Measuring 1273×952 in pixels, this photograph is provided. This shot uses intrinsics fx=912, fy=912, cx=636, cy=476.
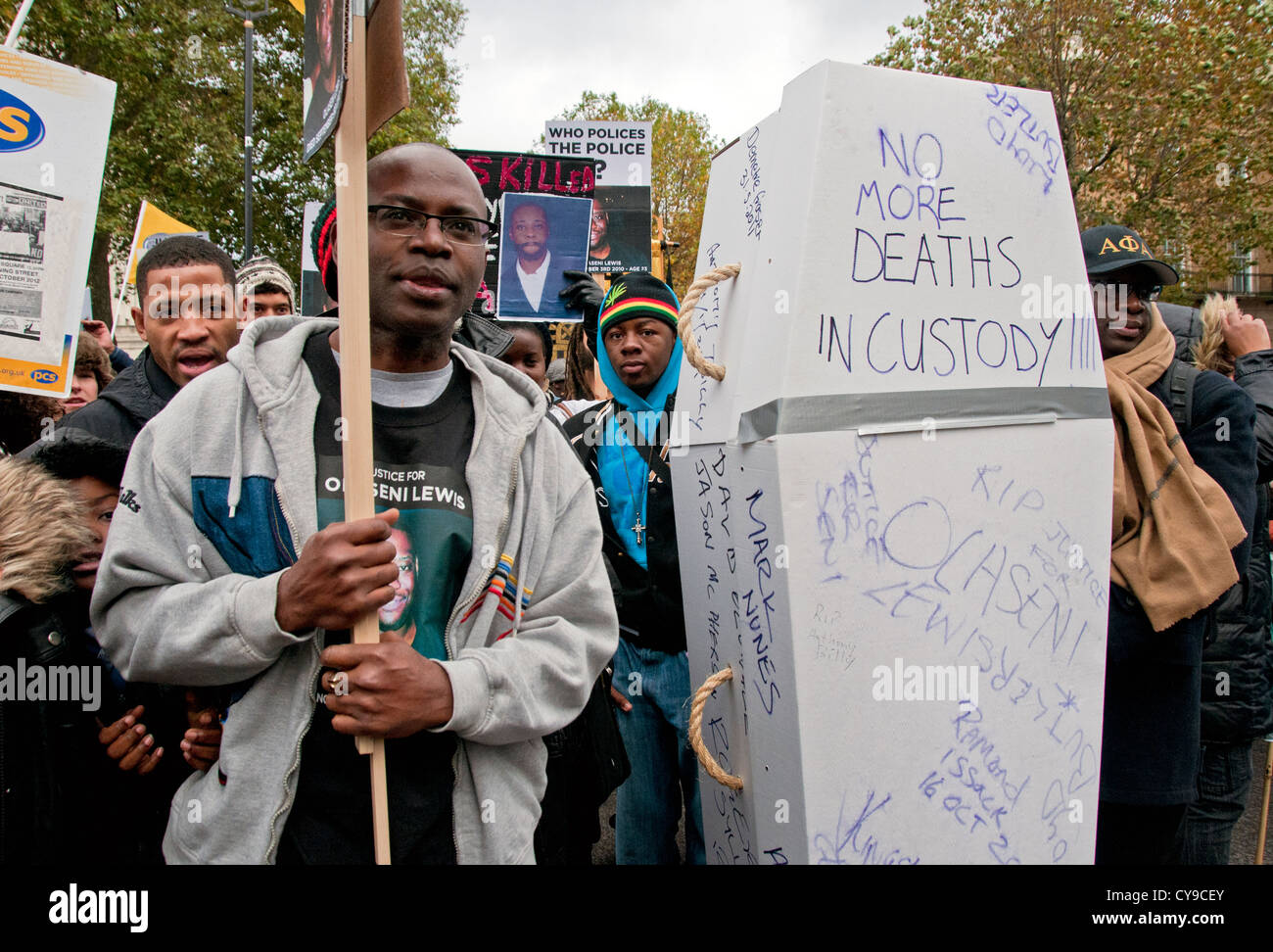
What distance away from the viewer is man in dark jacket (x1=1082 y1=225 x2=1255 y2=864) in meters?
2.22

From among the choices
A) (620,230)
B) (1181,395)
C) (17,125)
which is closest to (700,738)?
(1181,395)

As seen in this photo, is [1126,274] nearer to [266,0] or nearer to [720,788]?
[720,788]

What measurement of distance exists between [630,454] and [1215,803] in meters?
2.10

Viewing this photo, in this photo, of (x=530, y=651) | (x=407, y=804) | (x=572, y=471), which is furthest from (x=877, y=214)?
(x=407, y=804)

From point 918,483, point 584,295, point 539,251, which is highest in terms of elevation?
point 539,251

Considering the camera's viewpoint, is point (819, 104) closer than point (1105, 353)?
Yes

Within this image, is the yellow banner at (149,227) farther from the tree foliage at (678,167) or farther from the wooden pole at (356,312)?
the tree foliage at (678,167)

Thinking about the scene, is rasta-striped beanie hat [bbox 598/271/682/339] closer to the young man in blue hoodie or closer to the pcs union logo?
the young man in blue hoodie

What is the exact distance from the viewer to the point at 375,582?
1.49 meters

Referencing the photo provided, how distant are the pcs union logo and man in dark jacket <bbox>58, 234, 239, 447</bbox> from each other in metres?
0.48

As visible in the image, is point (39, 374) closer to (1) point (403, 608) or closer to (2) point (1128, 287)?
(1) point (403, 608)

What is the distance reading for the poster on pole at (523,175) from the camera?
571cm
